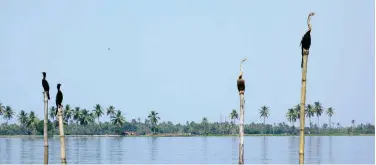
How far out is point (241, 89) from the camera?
71.7ft

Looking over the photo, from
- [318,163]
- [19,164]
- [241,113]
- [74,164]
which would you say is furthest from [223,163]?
[241,113]

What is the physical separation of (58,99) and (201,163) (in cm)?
5834

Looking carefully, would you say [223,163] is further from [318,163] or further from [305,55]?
[305,55]

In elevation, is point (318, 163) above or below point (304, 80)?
below

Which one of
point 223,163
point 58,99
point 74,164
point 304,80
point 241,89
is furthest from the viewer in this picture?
point 223,163

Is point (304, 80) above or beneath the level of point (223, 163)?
above

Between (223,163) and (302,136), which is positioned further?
(223,163)

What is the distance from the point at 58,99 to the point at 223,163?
5886 cm

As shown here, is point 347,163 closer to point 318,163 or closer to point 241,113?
point 318,163

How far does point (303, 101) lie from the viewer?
1845 cm

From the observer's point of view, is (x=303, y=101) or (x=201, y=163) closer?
(x=303, y=101)

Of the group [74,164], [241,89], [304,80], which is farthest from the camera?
[74,164]

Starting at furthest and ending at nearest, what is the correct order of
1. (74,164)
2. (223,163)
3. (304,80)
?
(223,163) < (74,164) < (304,80)

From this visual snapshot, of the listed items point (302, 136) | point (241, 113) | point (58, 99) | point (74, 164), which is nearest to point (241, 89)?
point (241, 113)
